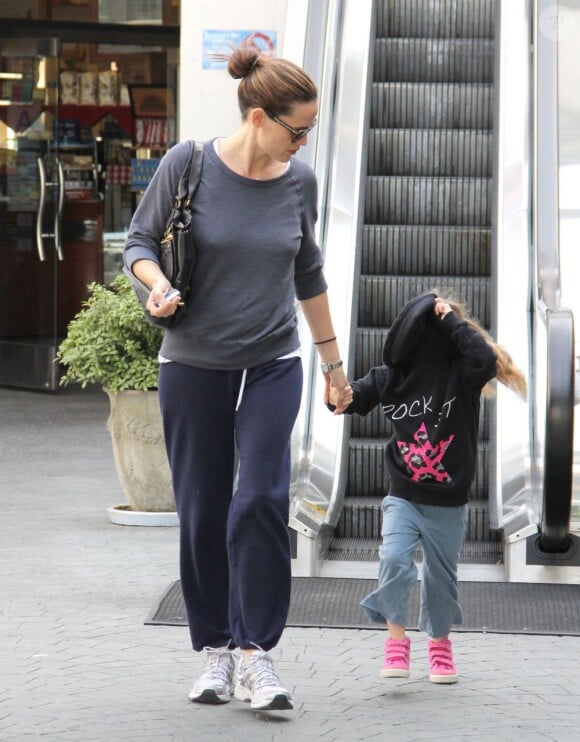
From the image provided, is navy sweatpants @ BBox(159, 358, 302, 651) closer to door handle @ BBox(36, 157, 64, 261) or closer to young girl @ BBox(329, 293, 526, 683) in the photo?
young girl @ BBox(329, 293, 526, 683)

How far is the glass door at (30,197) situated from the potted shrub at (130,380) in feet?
15.7

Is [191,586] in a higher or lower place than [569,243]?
lower

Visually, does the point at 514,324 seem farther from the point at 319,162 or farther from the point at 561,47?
the point at 561,47

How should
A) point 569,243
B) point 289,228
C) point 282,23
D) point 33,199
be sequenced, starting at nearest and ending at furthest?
point 289,228 → point 569,243 → point 282,23 → point 33,199

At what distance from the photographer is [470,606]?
5.84 m

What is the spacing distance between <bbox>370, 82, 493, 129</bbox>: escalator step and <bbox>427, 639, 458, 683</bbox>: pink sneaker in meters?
5.26

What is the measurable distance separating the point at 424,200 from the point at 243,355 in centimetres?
487

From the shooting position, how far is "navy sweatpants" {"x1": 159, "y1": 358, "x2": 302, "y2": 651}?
14.3 ft

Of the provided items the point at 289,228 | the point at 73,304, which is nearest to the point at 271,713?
the point at 289,228

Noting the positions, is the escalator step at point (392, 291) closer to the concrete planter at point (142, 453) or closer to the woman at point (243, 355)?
the concrete planter at point (142, 453)

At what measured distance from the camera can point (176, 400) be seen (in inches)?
173

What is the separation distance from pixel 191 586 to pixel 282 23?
217 inches

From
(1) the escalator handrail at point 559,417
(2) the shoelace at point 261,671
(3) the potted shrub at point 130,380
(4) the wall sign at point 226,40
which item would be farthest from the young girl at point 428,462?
(4) the wall sign at point 226,40

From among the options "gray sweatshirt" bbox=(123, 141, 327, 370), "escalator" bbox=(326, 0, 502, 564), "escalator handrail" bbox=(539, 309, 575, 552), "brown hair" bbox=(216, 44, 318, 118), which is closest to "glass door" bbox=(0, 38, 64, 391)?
"escalator" bbox=(326, 0, 502, 564)
